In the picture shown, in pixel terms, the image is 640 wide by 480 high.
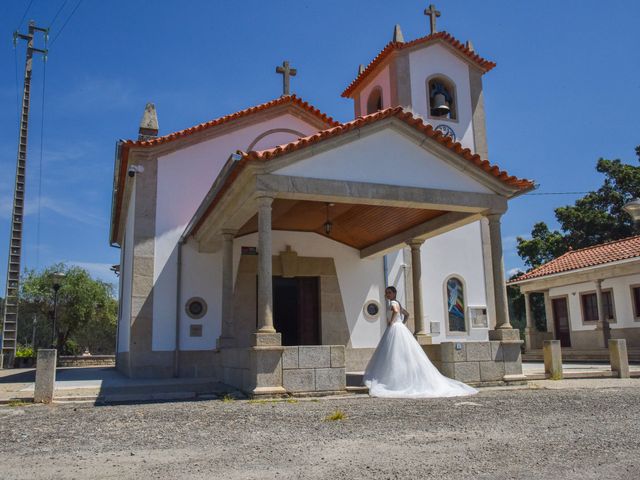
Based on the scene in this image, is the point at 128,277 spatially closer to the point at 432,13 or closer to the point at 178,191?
the point at 178,191

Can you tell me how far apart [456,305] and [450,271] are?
3.07 feet

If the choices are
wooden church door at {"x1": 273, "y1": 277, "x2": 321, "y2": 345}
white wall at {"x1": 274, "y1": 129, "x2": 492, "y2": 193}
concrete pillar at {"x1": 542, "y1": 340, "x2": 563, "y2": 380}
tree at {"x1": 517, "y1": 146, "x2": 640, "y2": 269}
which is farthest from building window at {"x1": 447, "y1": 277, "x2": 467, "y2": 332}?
tree at {"x1": 517, "y1": 146, "x2": 640, "y2": 269}

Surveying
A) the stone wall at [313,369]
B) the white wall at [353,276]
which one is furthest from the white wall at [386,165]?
the white wall at [353,276]

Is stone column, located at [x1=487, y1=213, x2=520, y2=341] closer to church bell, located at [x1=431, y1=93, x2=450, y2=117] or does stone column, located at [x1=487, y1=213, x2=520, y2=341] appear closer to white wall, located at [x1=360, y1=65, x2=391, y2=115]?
church bell, located at [x1=431, y1=93, x2=450, y2=117]

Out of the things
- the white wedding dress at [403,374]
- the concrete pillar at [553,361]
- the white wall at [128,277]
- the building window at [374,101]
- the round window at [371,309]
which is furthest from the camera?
the building window at [374,101]

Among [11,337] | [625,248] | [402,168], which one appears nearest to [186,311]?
[402,168]

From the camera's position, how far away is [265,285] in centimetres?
888

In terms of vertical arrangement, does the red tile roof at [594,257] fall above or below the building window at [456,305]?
above

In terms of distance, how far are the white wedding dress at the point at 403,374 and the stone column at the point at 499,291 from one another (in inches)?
59.7

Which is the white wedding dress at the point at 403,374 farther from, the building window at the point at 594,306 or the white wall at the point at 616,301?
the building window at the point at 594,306

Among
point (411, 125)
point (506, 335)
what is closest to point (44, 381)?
point (411, 125)

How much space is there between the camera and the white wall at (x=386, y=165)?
32.1ft

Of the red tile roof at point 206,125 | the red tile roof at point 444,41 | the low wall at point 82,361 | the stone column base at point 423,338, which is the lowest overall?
the low wall at point 82,361

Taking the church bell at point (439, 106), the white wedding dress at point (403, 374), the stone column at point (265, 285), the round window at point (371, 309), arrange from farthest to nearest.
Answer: the church bell at point (439, 106) → the round window at point (371, 309) → the white wedding dress at point (403, 374) → the stone column at point (265, 285)
